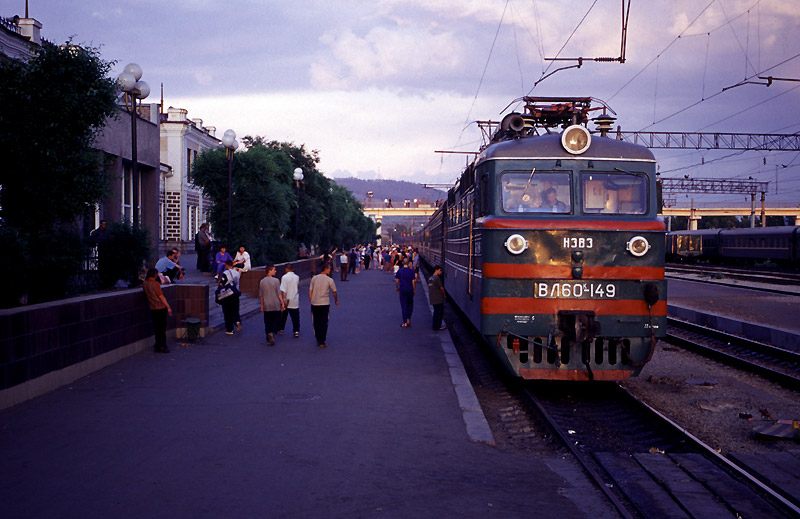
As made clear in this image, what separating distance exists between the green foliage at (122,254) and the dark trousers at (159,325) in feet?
14.5

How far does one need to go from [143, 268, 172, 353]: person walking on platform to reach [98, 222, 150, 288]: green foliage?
4265 millimetres

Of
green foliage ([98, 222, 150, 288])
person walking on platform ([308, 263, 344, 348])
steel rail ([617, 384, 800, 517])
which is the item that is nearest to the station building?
green foliage ([98, 222, 150, 288])

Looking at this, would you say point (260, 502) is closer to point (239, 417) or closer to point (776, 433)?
point (239, 417)

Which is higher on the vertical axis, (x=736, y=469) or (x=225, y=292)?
(x=225, y=292)

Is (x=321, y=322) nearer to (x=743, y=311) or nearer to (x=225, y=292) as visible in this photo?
(x=225, y=292)

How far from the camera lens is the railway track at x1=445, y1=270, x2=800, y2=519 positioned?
5852mm

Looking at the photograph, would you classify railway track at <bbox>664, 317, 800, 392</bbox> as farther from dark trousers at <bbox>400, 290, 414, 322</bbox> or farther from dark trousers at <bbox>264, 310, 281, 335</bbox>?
dark trousers at <bbox>264, 310, 281, 335</bbox>

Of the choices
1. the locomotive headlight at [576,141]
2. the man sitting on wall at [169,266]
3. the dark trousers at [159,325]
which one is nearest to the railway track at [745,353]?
the locomotive headlight at [576,141]

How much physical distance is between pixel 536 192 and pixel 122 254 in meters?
10.9

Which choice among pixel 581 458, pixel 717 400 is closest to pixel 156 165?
pixel 717 400

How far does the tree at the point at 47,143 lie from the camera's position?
12.5 metres

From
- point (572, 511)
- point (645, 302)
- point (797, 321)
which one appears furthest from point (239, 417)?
point (797, 321)

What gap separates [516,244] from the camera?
9.78 metres

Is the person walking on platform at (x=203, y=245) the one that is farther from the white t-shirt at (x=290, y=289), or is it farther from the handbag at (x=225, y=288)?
the white t-shirt at (x=290, y=289)
